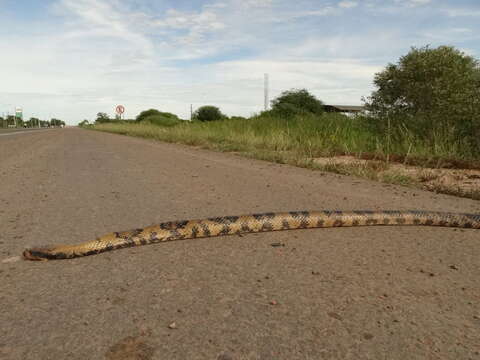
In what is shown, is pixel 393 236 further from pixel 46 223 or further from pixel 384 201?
pixel 46 223

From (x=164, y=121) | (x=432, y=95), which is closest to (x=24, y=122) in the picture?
(x=164, y=121)

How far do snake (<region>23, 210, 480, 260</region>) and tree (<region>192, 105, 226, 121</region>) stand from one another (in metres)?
40.7

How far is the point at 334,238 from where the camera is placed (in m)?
2.98

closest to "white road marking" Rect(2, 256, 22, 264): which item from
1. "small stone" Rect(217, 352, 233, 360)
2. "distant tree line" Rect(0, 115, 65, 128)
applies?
"small stone" Rect(217, 352, 233, 360)

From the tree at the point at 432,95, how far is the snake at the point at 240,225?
587cm

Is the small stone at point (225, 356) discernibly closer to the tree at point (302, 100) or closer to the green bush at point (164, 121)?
the tree at point (302, 100)

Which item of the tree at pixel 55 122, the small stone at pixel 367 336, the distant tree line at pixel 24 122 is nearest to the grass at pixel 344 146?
the small stone at pixel 367 336

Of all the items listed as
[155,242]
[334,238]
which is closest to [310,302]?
[334,238]

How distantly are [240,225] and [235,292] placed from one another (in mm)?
1090

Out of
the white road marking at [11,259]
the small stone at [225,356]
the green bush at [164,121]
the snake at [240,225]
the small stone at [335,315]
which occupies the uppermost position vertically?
the green bush at [164,121]

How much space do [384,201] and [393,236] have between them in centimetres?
140

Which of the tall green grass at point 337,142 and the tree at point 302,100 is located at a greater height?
the tree at point 302,100

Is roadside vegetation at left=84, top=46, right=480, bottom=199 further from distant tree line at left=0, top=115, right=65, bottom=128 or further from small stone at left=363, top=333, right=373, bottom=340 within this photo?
distant tree line at left=0, top=115, right=65, bottom=128

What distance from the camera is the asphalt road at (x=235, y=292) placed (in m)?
1.53
